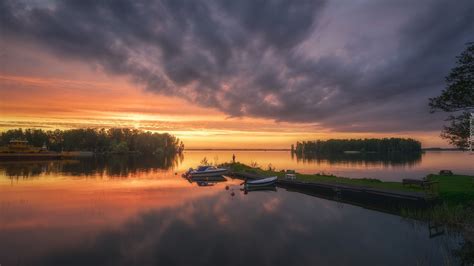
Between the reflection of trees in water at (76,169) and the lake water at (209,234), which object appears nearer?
the lake water at (209,234)

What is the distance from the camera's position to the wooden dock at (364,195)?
25969 millimetres

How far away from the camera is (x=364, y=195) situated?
31531 mm

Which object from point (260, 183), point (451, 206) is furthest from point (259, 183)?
point (451, 206)

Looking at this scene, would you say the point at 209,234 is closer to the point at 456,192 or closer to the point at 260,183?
the point at 456,192

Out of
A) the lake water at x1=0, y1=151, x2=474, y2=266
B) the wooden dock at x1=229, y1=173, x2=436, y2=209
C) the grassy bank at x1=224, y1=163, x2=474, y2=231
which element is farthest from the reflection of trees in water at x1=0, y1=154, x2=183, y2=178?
the grassy bank at x1=224, y1=163, x2=474, y2=231

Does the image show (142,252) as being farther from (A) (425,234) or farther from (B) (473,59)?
(B) (473,59)

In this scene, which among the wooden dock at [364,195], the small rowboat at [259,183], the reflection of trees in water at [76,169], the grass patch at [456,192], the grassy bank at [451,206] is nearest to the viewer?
the grassy bank at [451,206]

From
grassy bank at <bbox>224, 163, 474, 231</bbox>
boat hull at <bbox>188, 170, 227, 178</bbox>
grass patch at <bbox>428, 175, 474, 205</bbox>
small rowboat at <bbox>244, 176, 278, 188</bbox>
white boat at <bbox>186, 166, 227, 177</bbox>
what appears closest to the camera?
grassy bank at <bbox>224, 163, 474, 231</bbox>

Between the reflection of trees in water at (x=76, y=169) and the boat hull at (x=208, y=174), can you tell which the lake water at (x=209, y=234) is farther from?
the reflection of trees in water at (x=76, y=169)

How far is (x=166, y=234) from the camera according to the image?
70.6ft

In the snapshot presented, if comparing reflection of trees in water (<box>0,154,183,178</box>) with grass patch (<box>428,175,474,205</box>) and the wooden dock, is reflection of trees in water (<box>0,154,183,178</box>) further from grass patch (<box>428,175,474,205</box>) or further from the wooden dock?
grass patch (<box>428,175,474,205</box>)

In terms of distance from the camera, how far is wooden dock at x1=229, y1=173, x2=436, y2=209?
2597 cm

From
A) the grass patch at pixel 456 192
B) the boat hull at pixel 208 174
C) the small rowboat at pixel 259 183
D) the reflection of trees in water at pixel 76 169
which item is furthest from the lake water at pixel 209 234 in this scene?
the reflection of trees in water at pixel 76 169

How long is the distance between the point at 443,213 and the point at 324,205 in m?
11.3
